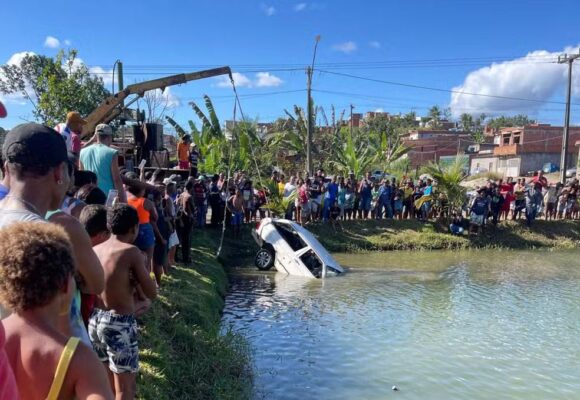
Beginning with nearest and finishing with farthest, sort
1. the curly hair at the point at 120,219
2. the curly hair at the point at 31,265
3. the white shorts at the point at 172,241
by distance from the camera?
the curly hair at the point at 31,265
the curly hair at the point at 120,219
the white shorts at the point at 172,241

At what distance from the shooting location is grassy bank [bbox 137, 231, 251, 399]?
526 cm

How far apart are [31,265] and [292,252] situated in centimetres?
1166

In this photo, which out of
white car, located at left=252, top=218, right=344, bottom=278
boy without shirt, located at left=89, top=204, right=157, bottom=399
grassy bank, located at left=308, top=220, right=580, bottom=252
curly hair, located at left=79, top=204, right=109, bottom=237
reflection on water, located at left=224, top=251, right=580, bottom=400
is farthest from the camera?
grassy bank, located at left=308, top=220, right=580, bottom=252

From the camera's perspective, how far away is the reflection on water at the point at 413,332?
22.5ft

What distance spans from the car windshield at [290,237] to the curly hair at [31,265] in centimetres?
1195

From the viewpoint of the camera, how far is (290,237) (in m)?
14.1

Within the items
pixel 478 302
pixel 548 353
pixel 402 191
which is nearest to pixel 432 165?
pixel 402 191

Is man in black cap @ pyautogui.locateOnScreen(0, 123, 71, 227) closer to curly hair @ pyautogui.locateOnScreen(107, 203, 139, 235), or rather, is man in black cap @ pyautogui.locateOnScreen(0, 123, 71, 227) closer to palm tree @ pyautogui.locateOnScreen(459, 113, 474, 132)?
curly hair @ pyautogui.locateOnScreen(107, 203, 139, 235)

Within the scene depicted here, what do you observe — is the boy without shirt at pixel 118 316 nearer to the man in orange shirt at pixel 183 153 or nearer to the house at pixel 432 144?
the man in orange shirt at pixel 183 153

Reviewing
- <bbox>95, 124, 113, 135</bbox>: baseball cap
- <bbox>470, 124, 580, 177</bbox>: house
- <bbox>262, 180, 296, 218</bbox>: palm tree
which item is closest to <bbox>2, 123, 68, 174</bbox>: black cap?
<bbox>95, 124, 113, 135</bbox>: baseball cap

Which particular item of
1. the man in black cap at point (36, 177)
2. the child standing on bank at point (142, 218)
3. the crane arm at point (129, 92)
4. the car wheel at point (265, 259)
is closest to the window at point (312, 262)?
the car wheel at point (265, 259)

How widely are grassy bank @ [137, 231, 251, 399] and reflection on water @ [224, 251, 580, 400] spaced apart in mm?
486

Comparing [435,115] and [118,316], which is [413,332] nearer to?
[118,316]

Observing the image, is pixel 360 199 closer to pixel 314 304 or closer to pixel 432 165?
pixel 432 165
